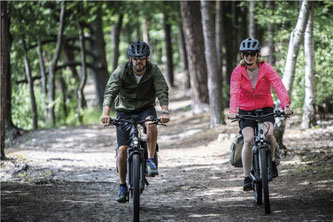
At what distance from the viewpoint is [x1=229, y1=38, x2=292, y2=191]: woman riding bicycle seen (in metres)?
6.44

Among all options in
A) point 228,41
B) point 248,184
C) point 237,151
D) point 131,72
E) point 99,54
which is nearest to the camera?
point 131,72

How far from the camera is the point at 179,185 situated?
27.9 feet

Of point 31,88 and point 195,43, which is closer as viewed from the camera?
point 195,43

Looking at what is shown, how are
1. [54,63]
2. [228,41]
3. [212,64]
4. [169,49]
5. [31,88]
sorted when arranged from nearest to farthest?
[212,64] → [31,88] → [54,63] → [228,41] → [169,49]

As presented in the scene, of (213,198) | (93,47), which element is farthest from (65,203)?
(93,47)

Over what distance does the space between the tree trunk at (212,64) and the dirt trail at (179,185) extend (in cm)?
95

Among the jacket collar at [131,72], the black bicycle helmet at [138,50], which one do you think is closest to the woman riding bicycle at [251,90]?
the jacket collar at [131,72]

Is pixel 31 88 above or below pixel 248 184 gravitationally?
above

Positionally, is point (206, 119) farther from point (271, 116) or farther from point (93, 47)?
point (271, 116)

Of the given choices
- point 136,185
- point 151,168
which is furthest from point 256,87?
point 136,185

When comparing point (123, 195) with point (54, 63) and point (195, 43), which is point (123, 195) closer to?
point (195, 43)

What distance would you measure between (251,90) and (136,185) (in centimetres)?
202

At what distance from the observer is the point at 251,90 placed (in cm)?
648

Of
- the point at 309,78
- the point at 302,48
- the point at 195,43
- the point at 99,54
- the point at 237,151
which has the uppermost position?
the point at 99,54
